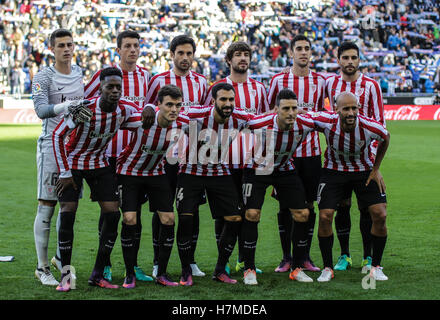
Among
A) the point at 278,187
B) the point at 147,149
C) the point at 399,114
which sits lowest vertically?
the point at 399,114

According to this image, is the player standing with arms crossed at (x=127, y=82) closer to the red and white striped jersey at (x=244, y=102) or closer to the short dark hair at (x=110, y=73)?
the red and white striped jersey at (x=244, y=102)

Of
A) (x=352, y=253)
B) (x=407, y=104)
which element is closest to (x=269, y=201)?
(x=352, y=253)

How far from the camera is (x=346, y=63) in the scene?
23.7 ft

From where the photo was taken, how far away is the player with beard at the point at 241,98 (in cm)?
700

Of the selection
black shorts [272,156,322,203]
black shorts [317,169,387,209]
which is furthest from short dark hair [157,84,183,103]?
black shorts [317,169,387,209]

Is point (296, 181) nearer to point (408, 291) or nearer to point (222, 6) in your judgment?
point (408, 291)


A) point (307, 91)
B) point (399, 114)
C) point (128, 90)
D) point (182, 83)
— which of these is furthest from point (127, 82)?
point (399, 114)

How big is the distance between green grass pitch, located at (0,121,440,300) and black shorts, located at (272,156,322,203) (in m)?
0.78

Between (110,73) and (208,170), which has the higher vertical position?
(110,73)

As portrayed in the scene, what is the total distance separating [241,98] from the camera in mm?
Answer: 7148

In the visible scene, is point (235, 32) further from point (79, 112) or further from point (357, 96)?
point (79, 112)

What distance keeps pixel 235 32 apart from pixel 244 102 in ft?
92.7

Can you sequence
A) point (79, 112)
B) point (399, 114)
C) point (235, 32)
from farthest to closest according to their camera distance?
point (235, 32) → point (399, 114) → point (79, 112)

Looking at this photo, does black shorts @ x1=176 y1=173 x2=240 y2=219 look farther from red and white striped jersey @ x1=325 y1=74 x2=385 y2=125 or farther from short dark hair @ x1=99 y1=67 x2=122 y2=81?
red and white striped jersey @ x1=325 y1=74 x2=385 y2=125
